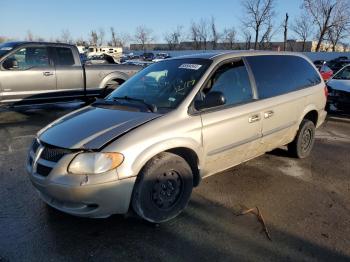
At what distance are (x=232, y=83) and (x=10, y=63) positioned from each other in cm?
662

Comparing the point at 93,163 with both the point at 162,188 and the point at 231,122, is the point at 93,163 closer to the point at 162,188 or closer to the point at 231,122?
the point at 162,188

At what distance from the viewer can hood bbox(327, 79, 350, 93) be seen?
9.79 m

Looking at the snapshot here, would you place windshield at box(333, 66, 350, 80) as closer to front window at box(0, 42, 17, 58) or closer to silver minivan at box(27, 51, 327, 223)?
silver minivan at box(27, 51, 327, 223)

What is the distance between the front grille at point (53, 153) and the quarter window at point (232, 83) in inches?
66.0

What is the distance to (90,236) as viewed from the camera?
11.6 feet

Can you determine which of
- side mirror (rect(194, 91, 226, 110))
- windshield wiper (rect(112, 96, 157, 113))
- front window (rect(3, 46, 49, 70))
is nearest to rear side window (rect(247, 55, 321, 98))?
side mirror (rect(194, 91, 226, 110))

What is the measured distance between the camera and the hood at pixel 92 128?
3391mm

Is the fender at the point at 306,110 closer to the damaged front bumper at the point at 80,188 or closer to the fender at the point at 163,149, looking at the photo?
the fender at the point at 163,149

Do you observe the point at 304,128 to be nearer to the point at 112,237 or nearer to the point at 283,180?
the point at 283,180

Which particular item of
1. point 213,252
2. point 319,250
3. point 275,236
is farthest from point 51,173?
point 319,250

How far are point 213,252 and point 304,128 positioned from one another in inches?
126

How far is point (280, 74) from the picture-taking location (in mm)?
5234

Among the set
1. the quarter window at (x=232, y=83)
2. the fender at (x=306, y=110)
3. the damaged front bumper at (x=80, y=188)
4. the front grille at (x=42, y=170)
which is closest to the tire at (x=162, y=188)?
the damaged front bumper at (x=80, y=188)

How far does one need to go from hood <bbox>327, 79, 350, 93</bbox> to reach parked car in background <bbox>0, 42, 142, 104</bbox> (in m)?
6.14
